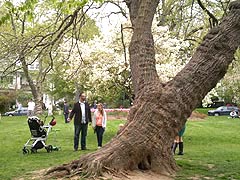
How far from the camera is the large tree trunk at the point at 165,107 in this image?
9172 millimetres

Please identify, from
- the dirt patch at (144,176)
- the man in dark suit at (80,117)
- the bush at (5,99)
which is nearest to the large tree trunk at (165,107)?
the dirt patch at (144,176)

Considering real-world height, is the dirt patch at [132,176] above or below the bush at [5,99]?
below

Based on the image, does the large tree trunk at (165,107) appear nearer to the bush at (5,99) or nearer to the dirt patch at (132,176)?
the dirt patch at (132,176)

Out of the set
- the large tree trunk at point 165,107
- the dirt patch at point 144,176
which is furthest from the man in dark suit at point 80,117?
the dirt patch at point 144,176

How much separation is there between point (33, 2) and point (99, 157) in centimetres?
327

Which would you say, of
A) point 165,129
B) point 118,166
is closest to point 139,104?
point 165,129

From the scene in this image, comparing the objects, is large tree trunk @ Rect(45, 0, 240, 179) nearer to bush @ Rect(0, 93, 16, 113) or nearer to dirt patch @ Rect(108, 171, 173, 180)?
dirt patch @ Rect(108, 171, 173, 180)

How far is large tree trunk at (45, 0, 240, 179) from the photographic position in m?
9.17

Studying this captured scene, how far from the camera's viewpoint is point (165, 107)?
955 centimetres

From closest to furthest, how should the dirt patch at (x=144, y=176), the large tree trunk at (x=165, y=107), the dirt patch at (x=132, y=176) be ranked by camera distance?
the dirt patch at (x=132, y=176), the dirt patch at (x=144, y=176), the large tree trunk at (x=165, y=107)

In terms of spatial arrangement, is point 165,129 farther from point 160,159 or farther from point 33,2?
point 33,2

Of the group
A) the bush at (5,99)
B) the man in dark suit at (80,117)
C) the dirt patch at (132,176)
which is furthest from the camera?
the bush at (5,99)

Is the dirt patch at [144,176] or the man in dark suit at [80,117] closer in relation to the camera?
the dirt patch at [144,176]

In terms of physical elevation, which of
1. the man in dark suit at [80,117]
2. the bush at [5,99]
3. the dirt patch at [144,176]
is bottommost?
the dirt patch at [144,176]
